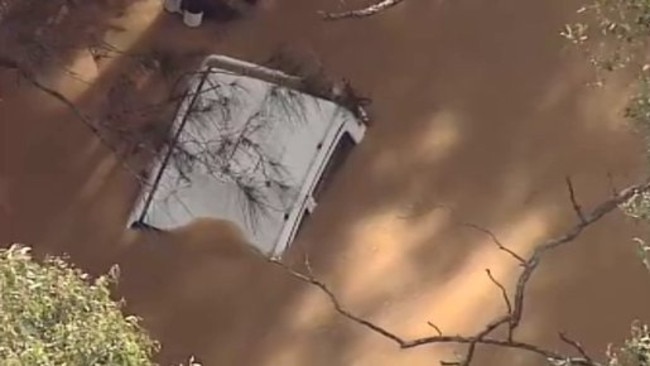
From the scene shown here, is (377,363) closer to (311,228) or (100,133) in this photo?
(311,228)

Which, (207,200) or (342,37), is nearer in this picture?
(207,200)

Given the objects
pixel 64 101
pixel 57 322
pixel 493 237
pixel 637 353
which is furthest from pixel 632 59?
pixel 64 101

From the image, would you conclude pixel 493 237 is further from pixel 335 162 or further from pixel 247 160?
pixel 247 160

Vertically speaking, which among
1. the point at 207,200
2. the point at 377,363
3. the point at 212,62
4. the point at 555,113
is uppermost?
the point at 555,113

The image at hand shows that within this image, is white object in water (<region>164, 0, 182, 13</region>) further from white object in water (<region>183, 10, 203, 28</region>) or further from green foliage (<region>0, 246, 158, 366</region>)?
green foliage (<region>0, 246, 158, 366</region>)

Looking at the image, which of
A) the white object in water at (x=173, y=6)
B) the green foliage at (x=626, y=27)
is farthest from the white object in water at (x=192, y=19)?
the green foliage at (x=626, y=27)

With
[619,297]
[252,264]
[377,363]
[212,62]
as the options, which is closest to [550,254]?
[619,297]

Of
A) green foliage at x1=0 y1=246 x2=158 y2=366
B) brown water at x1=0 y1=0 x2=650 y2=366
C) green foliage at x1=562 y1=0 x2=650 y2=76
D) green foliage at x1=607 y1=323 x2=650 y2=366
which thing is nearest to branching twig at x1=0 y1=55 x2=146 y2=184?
brown water at x1=0 y1=0 x2=650 y2=366

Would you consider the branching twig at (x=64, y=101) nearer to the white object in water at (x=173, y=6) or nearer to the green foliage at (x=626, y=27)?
the white object in water at (x=173, y=6)
